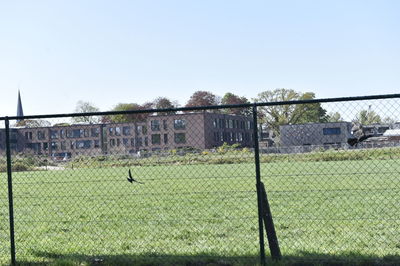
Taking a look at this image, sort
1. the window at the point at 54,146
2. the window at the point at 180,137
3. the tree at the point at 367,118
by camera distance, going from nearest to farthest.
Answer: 1. the tree at the point at 367,118
2. the window at the point at 54,146
3. the window at the point at 180,137

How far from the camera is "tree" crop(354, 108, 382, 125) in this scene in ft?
21.4

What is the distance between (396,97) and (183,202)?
8.72 meters

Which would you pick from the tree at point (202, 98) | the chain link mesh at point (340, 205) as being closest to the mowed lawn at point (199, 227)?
the chain link mesh at point (340, 205)

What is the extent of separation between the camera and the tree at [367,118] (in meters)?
6.51

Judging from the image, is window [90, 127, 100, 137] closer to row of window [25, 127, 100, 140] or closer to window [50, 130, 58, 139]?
row of window [25, 127, 100, 140]

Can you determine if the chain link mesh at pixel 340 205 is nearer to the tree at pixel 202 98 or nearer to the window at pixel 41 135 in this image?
the window at pixel 41 135

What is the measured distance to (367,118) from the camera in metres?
6.59

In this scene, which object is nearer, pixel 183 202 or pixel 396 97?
pixel 396 97

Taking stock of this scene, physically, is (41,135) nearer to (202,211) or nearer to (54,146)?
(54,146)

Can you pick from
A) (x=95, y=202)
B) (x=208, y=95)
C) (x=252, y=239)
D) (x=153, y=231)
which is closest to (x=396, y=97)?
(x=252, y=239)

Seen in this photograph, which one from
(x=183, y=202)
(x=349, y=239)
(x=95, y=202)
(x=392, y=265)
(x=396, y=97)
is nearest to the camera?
(x=396, y=97)

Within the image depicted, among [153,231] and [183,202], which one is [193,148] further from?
[183,202]

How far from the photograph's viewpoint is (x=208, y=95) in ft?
337

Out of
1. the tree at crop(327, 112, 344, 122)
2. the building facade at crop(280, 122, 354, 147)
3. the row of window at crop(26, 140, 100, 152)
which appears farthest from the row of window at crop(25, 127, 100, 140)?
the tree at crop(327, 112, 344, 122)
